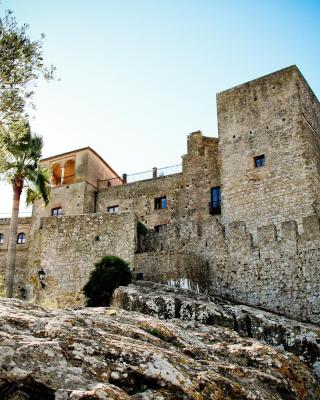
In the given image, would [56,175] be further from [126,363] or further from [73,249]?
[126,363]

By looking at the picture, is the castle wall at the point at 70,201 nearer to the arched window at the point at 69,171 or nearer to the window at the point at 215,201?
the arched window at the point at 69,171

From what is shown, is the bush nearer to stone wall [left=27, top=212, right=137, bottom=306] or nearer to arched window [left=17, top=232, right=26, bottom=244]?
stone wall [left=27, top=212, right=137, bottom=306]

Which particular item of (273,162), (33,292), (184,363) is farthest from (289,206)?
(184,363)

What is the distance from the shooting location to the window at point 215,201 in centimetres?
2973

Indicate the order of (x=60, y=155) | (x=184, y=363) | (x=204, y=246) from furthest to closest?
(x=60, y=155) → (x=204, y=246) → (x=184, y=363)

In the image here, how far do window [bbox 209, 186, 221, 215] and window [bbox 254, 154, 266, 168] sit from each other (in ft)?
15.7

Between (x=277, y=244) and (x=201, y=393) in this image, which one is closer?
(x=201, y=393)

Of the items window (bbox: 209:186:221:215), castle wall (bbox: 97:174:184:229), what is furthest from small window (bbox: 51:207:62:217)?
window (bbox: 209:186:221:215)

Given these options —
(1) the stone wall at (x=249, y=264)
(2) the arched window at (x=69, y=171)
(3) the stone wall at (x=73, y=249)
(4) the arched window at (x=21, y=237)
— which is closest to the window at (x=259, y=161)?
(1) the stone wall at (x=249, y=264)

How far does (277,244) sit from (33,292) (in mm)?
12694

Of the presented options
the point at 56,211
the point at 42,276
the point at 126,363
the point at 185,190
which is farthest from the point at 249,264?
the point at 56,211

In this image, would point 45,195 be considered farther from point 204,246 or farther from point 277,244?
point 277,244

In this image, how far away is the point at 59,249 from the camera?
2430 centimetres

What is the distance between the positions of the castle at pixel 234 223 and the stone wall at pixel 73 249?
0.18ft
